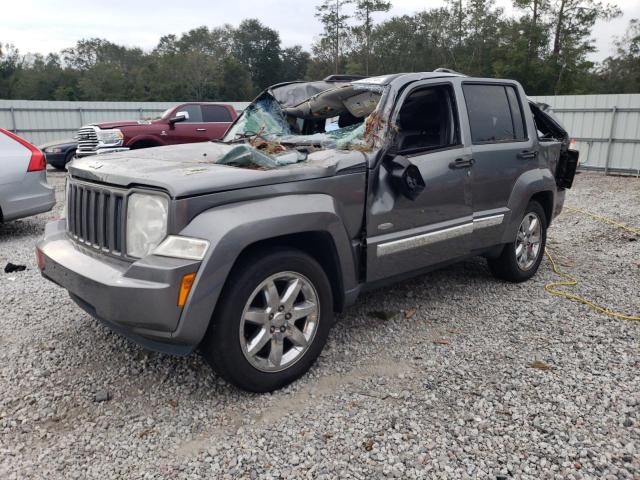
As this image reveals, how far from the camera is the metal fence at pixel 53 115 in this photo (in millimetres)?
17578

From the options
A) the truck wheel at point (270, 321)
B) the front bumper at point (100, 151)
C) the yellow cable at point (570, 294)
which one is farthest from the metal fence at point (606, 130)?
the truck wheel at point (270, 321)

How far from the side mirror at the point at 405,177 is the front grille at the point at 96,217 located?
68.4 inches

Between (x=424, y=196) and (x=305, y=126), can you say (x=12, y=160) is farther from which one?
(x=424, y=196)

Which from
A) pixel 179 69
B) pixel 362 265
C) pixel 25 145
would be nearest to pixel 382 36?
pixel 179 69

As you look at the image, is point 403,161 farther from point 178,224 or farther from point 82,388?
point 82,388

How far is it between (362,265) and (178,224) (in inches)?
51.9

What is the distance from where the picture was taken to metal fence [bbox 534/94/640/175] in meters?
14.3

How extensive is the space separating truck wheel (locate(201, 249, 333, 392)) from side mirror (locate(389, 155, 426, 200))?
2.81ft

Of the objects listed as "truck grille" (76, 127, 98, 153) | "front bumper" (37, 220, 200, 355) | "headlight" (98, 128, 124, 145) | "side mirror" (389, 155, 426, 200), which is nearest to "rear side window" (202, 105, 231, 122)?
"headlight" (98, 128, 124, 145)

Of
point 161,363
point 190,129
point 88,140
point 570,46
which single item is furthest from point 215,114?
point 570,46

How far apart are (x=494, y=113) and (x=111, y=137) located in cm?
901

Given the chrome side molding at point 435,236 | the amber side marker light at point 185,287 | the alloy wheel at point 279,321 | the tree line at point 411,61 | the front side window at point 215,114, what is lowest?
the alloy wheel at point 279,321

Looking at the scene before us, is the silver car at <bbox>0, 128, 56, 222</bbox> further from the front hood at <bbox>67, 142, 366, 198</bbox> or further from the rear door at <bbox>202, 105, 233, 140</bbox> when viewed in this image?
the rear door at <bbox>202, 105, 233, 140</bbox>

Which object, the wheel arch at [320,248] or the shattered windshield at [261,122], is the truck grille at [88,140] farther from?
the wheel arch at [320,248]
